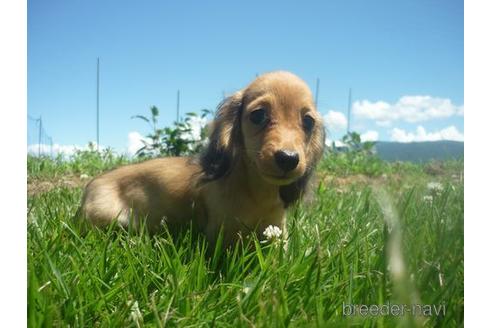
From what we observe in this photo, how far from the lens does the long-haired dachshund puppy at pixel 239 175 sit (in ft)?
5.94

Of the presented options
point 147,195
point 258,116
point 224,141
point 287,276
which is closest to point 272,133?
point 258,116

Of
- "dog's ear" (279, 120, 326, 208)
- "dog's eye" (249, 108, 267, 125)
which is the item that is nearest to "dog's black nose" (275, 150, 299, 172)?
"dog's eye" (249, 108, 267, 125)

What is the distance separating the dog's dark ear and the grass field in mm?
429

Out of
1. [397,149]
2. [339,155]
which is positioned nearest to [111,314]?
[397,149]

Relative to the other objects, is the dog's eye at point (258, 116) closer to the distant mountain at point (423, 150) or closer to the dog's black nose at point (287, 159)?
the dog's black nose at point (287, 159)

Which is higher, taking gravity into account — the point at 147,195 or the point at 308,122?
the point at 308,122

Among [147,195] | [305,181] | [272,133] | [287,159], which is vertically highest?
[272,133]

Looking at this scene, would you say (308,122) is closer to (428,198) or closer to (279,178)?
(279,178)

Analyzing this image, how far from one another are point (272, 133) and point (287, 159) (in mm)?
175

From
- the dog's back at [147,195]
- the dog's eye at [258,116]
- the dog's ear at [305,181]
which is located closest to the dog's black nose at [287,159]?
the dog's eye at [258,116]

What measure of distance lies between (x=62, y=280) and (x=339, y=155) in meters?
1.81

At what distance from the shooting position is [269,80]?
197cm

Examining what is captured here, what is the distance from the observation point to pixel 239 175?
2.06 meters
